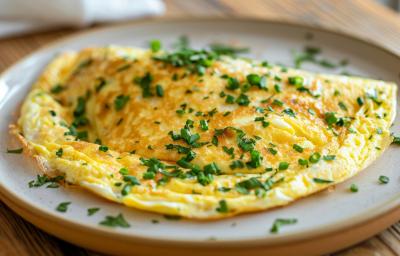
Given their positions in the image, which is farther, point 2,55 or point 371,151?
point 2,55

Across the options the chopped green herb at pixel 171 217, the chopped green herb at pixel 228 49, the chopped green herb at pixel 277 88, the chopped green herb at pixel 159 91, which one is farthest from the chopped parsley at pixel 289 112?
the chopped green herb at pixel 228 49

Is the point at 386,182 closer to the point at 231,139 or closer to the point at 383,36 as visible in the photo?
the point at 231,139

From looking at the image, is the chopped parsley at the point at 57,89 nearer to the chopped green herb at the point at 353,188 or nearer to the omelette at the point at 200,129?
the omelette at the point at 200,129

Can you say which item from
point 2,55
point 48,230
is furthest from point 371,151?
point 2,55

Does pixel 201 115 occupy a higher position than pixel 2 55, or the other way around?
pixel 2 55

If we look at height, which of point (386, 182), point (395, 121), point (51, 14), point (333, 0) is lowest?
point (386, 182)

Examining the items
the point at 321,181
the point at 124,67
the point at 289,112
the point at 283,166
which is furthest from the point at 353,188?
the point at 124,67
